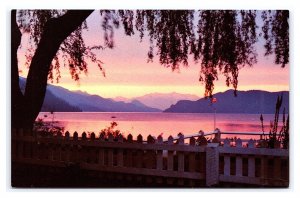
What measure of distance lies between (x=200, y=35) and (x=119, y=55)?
994mm

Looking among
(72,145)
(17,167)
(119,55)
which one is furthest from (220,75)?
(17,167)

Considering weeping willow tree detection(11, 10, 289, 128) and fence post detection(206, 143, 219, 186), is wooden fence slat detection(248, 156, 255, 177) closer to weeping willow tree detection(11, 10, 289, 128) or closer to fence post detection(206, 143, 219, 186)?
fence post detection(206, 143, 219, 186)

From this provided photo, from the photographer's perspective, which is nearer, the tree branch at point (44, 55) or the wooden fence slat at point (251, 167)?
the wooden fence slat at point (251, 167)

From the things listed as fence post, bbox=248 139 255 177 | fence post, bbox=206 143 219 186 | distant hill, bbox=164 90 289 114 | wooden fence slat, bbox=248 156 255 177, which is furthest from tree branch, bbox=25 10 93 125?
wooden fence slat, bbox=248 156 255 177

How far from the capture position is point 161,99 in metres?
7.79

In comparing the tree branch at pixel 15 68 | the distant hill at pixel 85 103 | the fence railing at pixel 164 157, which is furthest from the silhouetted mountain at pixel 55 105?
the fence railing at pixel 164 157

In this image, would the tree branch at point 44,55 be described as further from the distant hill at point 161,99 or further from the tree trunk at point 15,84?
the distant hill at point 161,99

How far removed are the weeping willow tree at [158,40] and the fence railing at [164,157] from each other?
16.5 inches

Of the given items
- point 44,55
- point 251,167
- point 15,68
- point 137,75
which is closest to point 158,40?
point 137,75

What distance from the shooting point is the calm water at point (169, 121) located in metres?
7.83

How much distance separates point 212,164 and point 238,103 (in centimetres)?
76

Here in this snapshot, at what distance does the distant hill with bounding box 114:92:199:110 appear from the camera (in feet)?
25.5

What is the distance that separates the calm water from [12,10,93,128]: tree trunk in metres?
0.27
